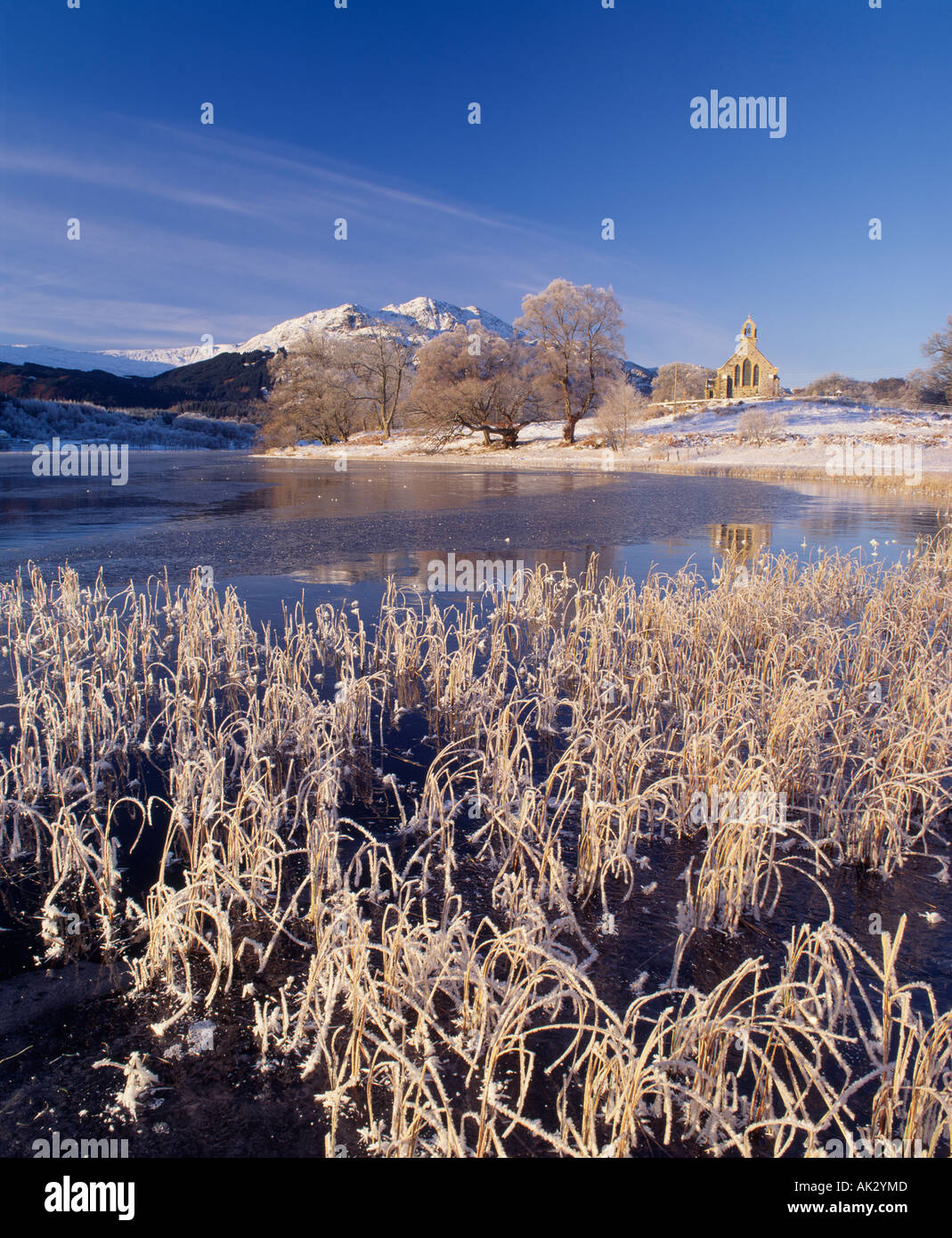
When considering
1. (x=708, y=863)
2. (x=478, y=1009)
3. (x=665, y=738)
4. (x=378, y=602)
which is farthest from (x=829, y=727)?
(x=378, y=602)

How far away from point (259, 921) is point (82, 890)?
994mm

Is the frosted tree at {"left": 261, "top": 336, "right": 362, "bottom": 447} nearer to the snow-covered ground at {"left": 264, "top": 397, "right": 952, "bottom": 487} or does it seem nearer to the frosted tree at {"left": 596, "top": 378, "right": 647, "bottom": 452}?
the snow-covered ground at {"left": 264, "top": 397, "right": 952, "bottom": 487}

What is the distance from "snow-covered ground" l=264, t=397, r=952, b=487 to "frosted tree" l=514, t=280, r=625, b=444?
400 centimetres

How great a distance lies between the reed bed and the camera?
2.52 m

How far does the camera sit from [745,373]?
109m

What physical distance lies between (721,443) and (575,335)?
15974mm

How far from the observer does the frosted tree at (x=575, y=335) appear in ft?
191
